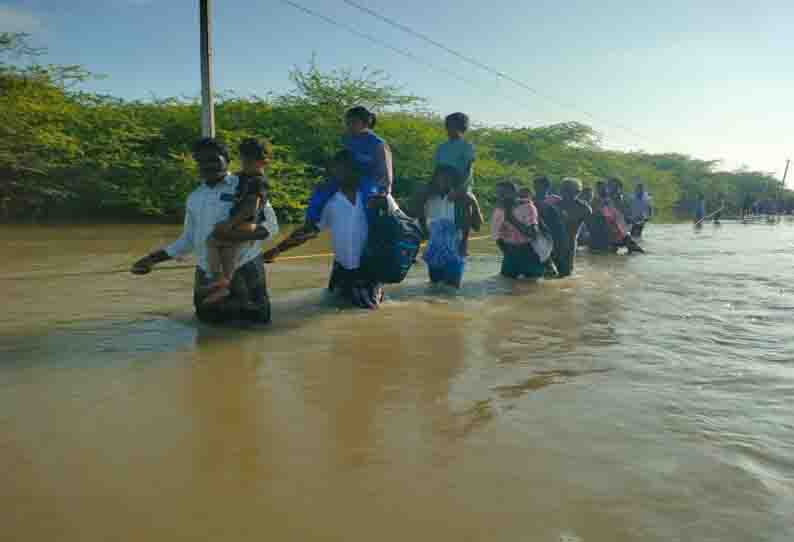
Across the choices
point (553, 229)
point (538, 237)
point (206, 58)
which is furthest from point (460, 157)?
point (206, 58)

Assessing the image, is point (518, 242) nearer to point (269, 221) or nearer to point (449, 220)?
point (449, 220)

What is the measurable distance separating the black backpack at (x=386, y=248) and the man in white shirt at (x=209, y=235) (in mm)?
1012

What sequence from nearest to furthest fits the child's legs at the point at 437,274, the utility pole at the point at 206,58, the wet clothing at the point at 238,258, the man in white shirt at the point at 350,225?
1. the wet clothing at the point at 238,258
2. the man in white shirt at the point at 350,225
3. the child's legs at the point at 437,274
4. the utility pole at the point at 206,58

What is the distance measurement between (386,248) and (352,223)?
36cm

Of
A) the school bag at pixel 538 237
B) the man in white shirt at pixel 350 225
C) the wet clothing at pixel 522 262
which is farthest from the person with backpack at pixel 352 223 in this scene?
the wet clothing at pixel 522 262

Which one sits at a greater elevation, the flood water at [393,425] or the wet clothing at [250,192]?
the wet clothing at [250,192]

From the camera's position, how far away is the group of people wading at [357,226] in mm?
4328

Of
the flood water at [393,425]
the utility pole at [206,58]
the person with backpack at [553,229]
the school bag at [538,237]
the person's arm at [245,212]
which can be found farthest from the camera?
the utility pole at [206,58]

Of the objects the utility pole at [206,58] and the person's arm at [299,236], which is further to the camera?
the utility pole at [206,58]

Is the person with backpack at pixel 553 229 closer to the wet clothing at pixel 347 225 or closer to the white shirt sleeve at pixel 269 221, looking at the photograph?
the wet clothing at pixel 347 225

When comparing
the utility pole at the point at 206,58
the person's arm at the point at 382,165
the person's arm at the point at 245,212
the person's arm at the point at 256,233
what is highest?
the utility pole at the point at 206,58

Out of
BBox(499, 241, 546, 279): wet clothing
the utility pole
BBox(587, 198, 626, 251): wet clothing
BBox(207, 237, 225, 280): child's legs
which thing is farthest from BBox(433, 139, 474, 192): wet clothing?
BBox(587, 198, 626, 251): wet clothing

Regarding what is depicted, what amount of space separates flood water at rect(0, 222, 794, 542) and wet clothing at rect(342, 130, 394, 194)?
47.9 inches

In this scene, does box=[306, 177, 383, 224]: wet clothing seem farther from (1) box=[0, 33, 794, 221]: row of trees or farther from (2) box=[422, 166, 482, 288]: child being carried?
(1) box=[0, 33, 794, 221]: row of trees
